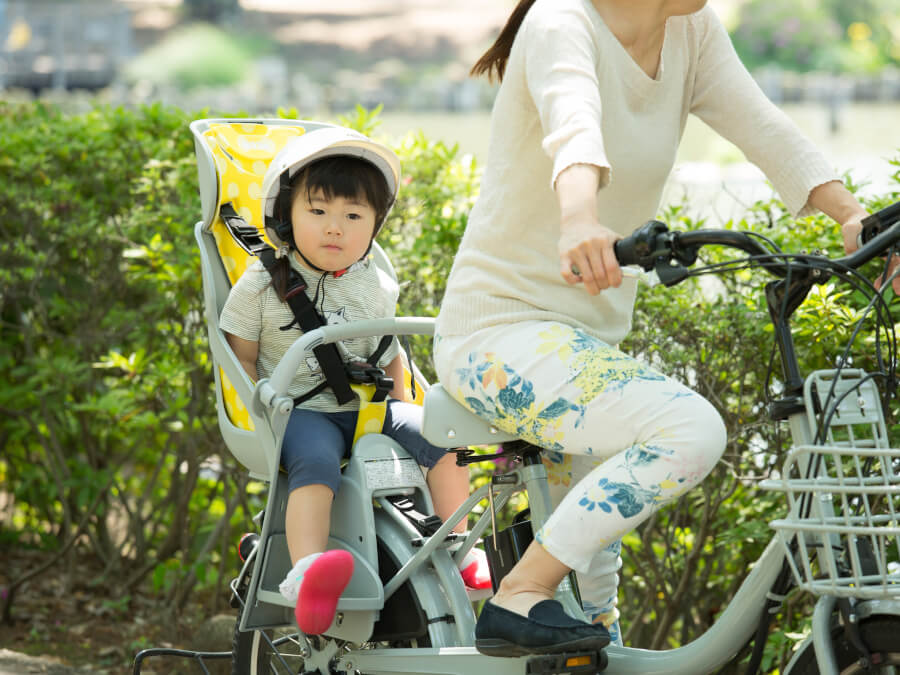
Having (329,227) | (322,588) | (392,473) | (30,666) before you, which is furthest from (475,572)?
(30,666)

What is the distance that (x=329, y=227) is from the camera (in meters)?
3.03

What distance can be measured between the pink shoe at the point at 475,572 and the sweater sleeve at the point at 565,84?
1149 mm

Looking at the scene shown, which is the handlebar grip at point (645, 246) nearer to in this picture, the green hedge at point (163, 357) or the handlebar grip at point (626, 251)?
the handlebar grip at point (626, 251)

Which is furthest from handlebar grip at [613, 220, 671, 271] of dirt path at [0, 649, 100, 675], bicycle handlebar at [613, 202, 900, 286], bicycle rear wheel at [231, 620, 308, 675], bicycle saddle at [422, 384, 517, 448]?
dirt path at [0, 649, 100, 675]

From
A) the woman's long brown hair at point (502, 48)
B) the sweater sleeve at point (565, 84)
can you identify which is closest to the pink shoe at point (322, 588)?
the sweater sleeve at point (565, 84)

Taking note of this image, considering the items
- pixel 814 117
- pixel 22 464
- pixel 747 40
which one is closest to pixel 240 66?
pixel 747 40

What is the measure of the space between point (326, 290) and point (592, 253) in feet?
4.22

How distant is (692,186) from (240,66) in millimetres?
70291

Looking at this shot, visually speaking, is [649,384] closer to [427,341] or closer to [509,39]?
[509,39]

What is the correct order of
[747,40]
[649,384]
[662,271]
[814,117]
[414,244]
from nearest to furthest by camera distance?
[662,271], [649,384], [414,244], [814,117], [747,40]

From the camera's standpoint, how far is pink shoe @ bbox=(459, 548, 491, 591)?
9.34 feet

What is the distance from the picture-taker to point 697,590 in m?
3.85

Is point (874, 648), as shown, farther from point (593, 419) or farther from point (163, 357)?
point (163, 357)

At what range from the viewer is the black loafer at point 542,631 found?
7.44 feet
